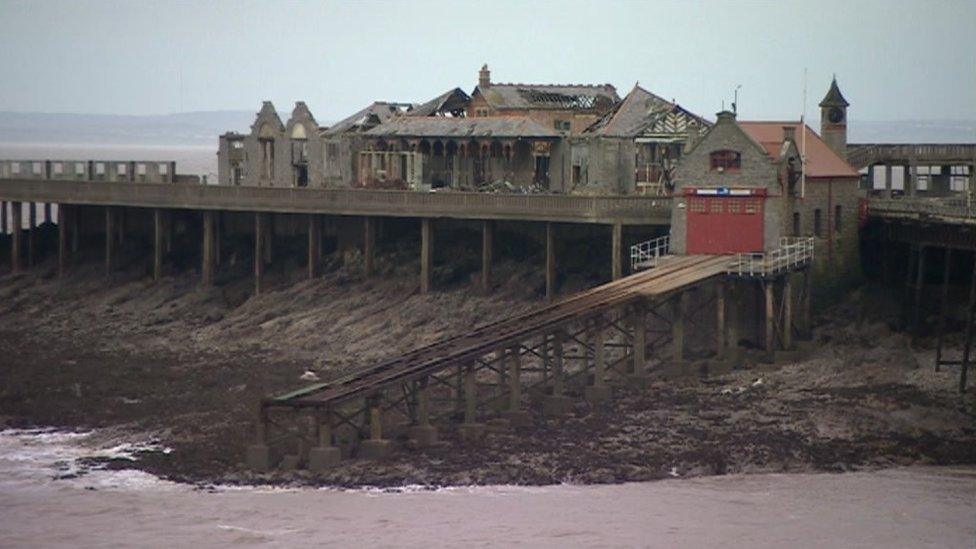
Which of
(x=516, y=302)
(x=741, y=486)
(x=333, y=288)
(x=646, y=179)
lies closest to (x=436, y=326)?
(x=516, y=302)

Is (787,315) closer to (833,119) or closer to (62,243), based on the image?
(833,119)

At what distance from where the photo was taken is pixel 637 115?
7719 centimetres

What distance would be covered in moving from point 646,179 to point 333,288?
38.0 ft

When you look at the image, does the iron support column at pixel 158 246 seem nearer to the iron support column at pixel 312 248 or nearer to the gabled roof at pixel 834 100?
the iron support column at pixel 312 248

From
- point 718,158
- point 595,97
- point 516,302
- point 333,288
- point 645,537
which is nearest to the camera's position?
point 645,537

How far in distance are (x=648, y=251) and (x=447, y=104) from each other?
69.1 feet

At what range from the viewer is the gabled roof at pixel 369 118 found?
3398 inches

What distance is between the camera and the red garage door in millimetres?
63812

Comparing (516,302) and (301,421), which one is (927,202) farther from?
(301,421)

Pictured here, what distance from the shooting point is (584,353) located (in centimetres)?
5934

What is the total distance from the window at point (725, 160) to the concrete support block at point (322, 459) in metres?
19.4

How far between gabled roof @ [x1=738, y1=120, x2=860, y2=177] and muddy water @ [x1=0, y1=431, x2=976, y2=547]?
1690cm

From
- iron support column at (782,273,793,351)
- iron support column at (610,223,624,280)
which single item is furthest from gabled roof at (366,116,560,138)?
iron support column at (782,273,793,351)

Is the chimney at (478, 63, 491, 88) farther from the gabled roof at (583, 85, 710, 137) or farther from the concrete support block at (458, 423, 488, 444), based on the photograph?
the concrete support block at (458, 423, 488, 444)
